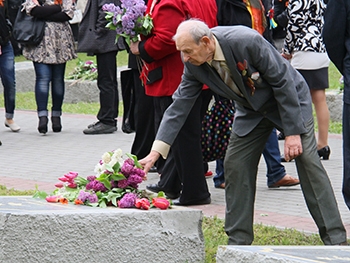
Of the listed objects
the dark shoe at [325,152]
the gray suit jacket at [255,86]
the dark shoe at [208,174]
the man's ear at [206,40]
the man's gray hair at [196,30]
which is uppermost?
the man's gray hair at [196,30]

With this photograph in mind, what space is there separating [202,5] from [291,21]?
194cm

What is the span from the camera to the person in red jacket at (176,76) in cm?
630

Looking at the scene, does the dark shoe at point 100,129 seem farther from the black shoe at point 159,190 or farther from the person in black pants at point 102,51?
the black shoe at point 159,190

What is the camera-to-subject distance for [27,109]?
12.4m

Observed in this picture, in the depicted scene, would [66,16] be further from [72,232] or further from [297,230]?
[72,232]

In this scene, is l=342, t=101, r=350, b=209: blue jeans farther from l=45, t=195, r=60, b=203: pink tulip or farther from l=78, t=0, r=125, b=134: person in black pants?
l=78, t=0, r=125, b=134: person in black pants

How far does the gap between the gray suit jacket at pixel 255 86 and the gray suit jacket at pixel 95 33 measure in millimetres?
4389

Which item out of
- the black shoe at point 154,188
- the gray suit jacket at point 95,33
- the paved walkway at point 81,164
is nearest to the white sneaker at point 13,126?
the paved walkway at point 81,164

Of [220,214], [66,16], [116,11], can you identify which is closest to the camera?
[220,214]

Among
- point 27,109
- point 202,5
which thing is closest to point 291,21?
point 202,5

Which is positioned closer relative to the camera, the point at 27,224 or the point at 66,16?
the point at 27,224

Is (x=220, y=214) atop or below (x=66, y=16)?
below

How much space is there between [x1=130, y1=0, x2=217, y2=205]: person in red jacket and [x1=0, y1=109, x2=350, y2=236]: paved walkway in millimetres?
256

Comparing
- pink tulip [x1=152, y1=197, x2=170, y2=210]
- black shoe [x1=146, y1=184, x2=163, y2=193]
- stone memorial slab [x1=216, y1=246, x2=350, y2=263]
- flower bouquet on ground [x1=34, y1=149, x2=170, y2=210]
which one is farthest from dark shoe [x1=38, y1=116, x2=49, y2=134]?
stone memorial slab [x1=216, y1=246, x2=350, y2=263]
